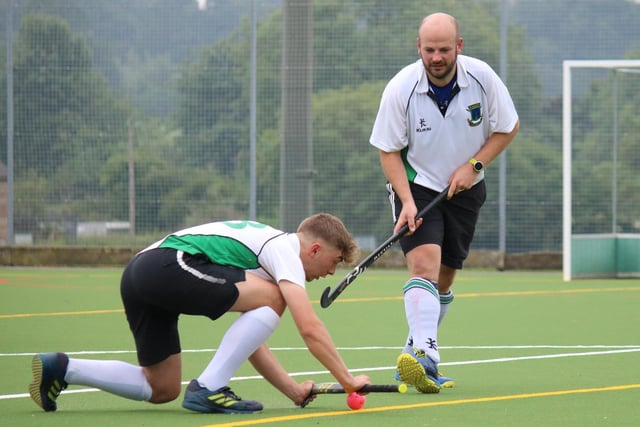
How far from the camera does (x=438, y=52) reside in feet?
20.6

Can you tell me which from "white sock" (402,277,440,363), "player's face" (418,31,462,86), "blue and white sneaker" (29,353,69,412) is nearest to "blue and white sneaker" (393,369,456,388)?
"white sock" (402,277,440,363)

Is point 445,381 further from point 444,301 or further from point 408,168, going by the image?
point 408,168

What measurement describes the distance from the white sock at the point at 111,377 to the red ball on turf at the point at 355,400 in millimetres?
862

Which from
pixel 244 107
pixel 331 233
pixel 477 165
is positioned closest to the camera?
pixel 331 233

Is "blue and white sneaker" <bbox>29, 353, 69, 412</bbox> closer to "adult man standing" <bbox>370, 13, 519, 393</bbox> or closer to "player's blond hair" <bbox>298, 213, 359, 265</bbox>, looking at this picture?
"player's blond hair" <bbox>298, 213, 359, 265</bbox>

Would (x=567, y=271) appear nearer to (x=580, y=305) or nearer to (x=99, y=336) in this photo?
(x=580, y=305)

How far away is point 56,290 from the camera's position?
1325cm

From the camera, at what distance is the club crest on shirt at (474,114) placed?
6547 mm

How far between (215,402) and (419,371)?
1.02 m

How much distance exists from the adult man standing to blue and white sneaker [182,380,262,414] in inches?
47.2

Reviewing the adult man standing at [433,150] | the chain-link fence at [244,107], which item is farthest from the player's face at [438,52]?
the chain-link fence at [244,107]

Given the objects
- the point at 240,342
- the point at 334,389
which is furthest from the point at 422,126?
the point at 240,342

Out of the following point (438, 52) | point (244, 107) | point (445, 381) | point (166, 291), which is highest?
point (244, 107)

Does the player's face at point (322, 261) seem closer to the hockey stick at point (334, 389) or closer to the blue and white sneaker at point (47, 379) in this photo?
the hockey stick at point (334, 389)
